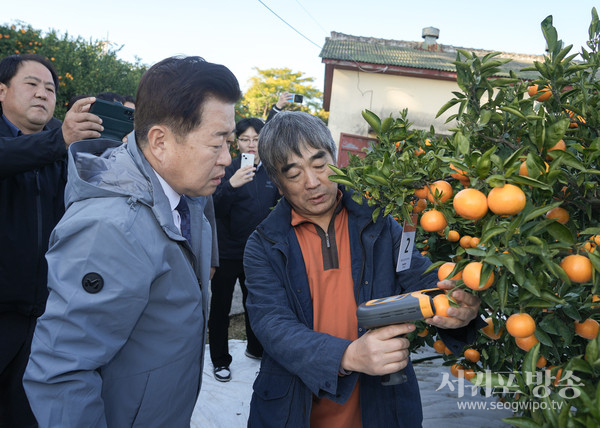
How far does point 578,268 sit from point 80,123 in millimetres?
1991

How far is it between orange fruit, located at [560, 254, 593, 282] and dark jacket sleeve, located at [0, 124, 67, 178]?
2050mm

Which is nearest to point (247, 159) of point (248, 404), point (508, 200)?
point (248, 404)

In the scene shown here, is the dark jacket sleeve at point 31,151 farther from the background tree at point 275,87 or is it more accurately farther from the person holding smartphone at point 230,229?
the background tree at point 275,87

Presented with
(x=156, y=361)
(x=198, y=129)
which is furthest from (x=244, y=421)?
(x=198, y=129)

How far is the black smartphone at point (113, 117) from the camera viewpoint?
6.69ft

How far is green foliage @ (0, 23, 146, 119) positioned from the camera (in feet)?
25.1

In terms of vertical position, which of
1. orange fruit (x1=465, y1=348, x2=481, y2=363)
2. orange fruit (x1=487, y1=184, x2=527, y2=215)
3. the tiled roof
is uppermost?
the tiled roof

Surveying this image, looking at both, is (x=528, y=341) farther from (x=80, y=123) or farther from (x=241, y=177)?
(x=241, y=177)

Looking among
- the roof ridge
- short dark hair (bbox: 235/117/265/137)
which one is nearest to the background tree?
the roof ridge

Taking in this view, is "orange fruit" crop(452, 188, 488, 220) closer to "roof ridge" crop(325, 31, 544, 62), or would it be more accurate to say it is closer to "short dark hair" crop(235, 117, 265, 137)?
"short dark hair" crop(235, 117, 265, 137)

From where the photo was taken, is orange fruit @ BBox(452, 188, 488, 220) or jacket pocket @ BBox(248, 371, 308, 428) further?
jacket pocket @ BBox(248, 371, 308, 428)

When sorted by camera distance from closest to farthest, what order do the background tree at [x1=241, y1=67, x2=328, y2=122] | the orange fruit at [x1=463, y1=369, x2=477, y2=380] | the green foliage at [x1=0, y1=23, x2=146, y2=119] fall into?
the orange fruit at [x1=463, y1=369, x2=477, y2=380] < the green foliage at [x1=0, y1=23, x2=146, y2=119] < the background tree at [x1=241, y1=67, x2=328, y2=122]

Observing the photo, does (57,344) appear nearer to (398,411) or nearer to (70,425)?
(70,425)

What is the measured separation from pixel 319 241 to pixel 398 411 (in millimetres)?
696
